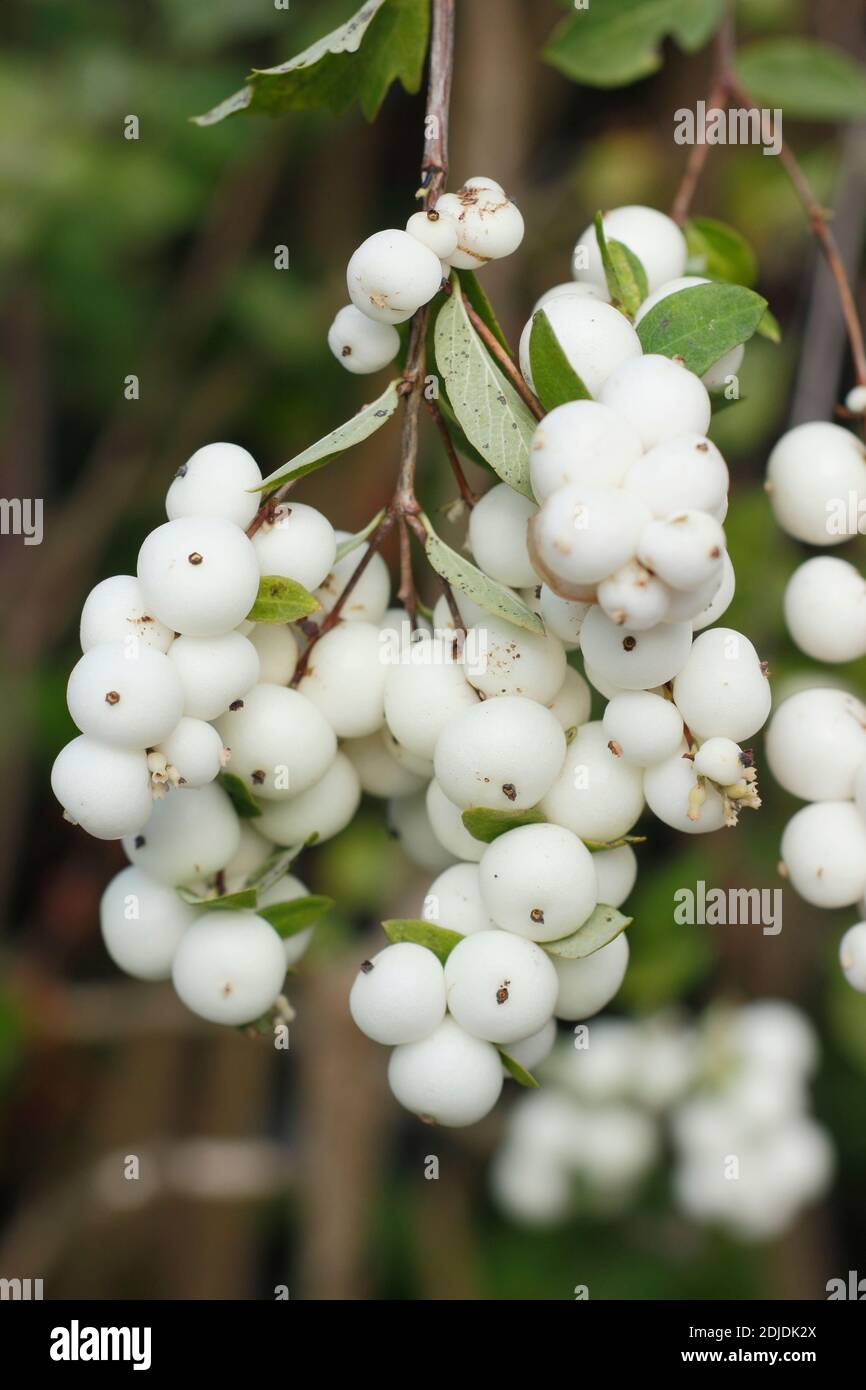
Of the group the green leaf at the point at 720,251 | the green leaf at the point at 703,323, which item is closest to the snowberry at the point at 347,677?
the green leaf at the point at 703,323

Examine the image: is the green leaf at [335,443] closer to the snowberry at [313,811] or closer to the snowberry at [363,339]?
the snowberry at [363,339]

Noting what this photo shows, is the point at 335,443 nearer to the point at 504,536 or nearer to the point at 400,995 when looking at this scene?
the point at 504,536

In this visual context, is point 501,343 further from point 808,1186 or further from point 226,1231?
point 226,1231

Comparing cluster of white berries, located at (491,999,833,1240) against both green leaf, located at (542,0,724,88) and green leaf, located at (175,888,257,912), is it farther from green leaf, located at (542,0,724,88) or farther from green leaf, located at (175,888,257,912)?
green leaf, located at (542,0,724,88)

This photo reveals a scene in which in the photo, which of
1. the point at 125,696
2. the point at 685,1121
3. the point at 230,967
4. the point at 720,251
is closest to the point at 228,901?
the point at 230,967

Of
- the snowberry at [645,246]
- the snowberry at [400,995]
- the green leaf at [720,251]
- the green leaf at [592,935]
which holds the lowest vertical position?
the snowberry at [400,995]

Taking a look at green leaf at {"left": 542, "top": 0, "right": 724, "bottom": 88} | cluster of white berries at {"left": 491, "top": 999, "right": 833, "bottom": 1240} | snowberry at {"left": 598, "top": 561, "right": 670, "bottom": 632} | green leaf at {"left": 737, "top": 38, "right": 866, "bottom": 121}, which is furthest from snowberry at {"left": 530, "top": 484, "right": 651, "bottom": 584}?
cluster of white berries at {"left": 491, "top": 999, "right": 833, "bottom": 1240}
